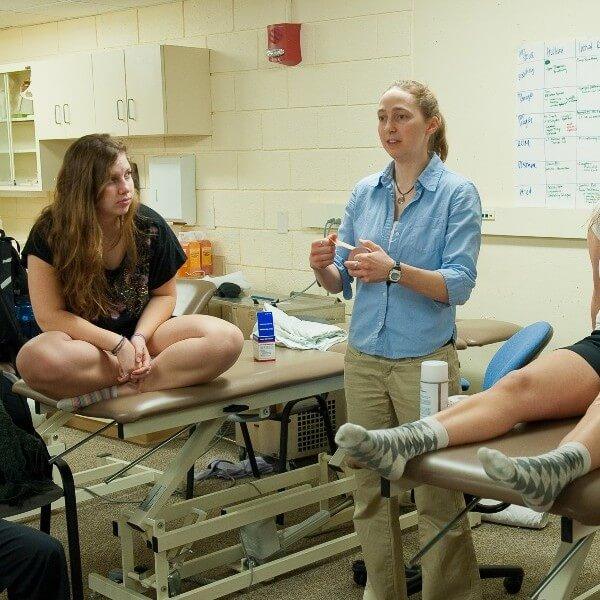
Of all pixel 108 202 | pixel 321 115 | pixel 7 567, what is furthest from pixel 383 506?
pixel 321 115

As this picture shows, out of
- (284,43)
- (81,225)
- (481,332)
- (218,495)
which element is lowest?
(218,495)

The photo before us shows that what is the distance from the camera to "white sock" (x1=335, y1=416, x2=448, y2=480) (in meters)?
1.86

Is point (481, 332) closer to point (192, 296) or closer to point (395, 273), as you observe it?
point (192, 296)

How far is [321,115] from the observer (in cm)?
490

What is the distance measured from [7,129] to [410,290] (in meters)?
4.65

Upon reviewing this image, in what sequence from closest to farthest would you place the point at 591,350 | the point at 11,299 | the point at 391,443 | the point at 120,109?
1. the point at 391,443
2. the point at 591,350
3. the point at 11,299
4. the point at 120,109

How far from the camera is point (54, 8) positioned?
5902mm

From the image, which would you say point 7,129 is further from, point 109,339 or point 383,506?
point 383,506

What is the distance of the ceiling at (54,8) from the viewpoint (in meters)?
5.63

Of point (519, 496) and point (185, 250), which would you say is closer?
point (519, 496)

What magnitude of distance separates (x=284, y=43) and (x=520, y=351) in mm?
2551

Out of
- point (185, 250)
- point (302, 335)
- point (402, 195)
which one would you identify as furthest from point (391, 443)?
point (185, 250)

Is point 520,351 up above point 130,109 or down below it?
below

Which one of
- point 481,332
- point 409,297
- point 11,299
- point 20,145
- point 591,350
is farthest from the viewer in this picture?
point 20,145
